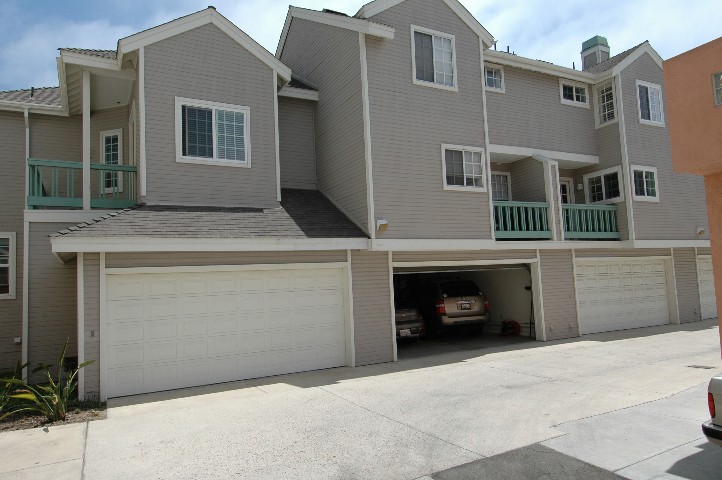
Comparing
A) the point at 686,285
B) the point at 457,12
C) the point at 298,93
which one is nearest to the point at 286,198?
the point at 298,93

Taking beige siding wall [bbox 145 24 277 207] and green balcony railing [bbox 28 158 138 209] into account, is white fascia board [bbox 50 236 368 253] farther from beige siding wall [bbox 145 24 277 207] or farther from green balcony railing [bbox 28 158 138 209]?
green balcony railing [bbox 28 158 138 209]

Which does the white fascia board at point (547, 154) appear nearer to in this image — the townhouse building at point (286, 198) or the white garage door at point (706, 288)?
the townhouse building at point (286, 198)

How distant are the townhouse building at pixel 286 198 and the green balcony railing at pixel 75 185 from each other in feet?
0.17

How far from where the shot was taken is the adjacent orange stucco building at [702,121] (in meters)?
6.79

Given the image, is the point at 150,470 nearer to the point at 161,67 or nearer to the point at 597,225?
the point at 161,67

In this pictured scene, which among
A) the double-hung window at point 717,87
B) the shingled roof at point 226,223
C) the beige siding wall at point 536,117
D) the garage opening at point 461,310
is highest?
the beige siding wall at point 536,117

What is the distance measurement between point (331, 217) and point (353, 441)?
6758 millimetres

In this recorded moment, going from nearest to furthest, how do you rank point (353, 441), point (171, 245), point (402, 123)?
point (353, 441) < point (171, 245) < point (402, 123)

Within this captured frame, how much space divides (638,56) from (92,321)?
1784 cm

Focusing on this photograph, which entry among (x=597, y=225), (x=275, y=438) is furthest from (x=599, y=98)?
(x=275, y=438)

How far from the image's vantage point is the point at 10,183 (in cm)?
1284

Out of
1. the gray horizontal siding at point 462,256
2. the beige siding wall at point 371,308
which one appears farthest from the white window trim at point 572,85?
the beige siding wall at point 371,308

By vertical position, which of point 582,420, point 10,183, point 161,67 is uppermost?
point 161,67

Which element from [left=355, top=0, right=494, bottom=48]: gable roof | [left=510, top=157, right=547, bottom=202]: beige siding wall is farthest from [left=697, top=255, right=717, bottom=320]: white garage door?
[left=355, top=0, right=494, bottom=48]: gable roof
